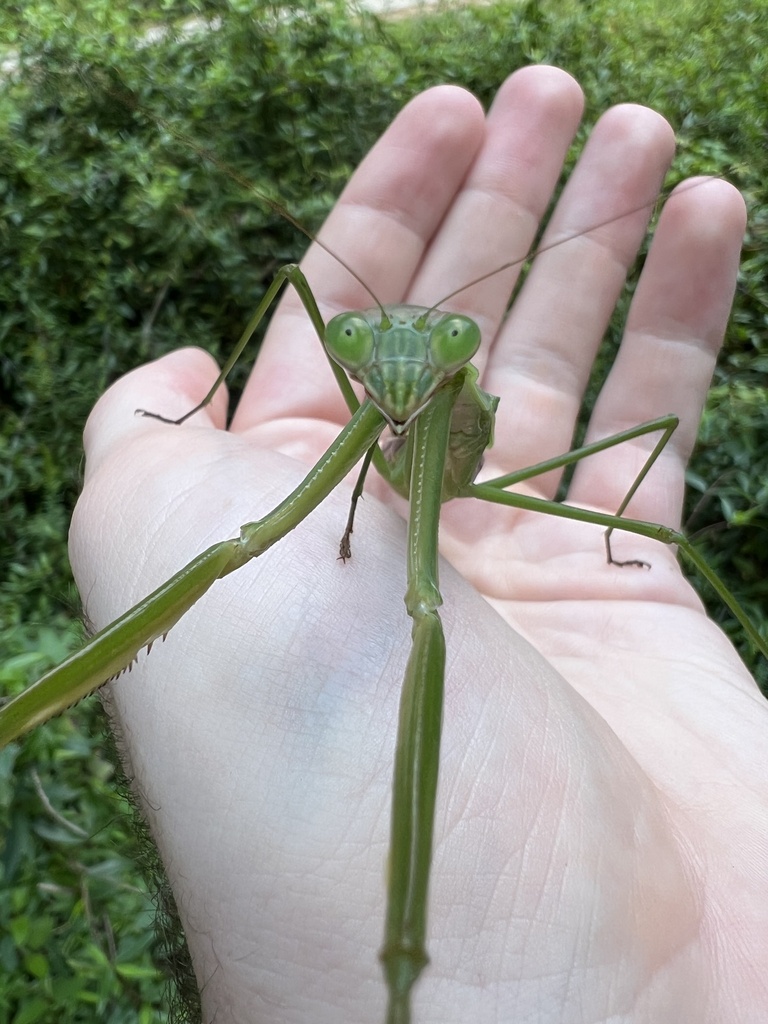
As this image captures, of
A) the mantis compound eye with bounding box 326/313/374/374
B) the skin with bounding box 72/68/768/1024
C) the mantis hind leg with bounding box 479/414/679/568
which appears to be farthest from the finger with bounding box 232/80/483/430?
the mantis compound eye with bounding box 326/313/374/374

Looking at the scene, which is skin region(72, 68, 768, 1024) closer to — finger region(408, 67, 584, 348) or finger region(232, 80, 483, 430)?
finger region(232, 80, 483, 430)

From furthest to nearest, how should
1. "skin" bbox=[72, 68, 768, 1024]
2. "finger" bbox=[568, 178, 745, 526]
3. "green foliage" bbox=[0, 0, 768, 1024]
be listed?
"green foliage" bbox=[0, 0, 768, 1024] → "finger" bbox=[568, 178, 745, 526] → "skin" bbox=[72, 68, 768, 1024]

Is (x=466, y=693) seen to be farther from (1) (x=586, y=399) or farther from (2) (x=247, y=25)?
(2) (x=247, y=25)

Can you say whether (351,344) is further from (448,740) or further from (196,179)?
(196,179)

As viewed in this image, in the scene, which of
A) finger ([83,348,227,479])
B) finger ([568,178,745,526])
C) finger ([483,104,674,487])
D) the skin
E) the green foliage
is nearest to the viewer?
the skin

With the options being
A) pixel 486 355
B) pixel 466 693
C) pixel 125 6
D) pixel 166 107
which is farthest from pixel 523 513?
pixel 125 6

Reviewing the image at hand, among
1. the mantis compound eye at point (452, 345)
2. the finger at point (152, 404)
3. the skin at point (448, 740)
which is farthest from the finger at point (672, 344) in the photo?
the mantis compound eye at point (452, 345)
